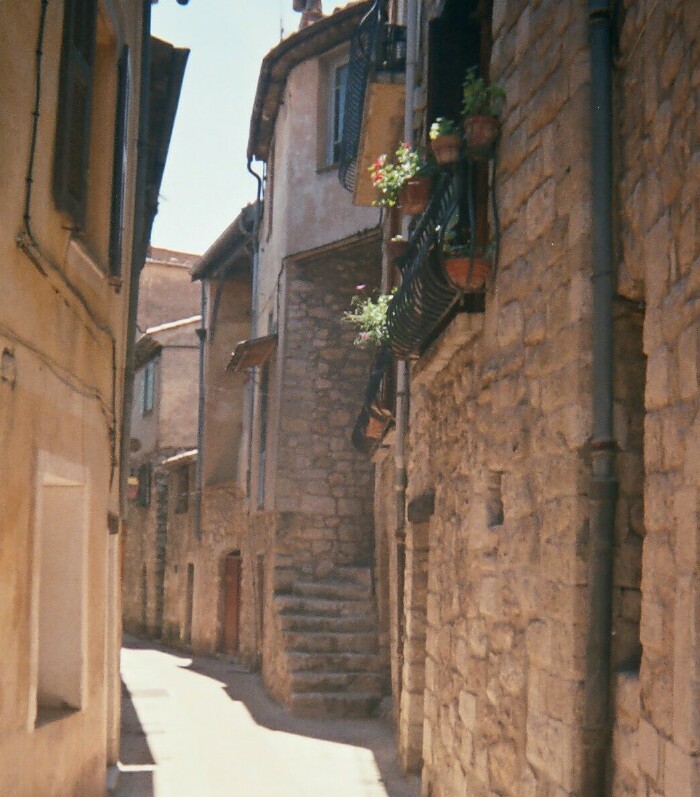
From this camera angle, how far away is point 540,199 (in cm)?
487

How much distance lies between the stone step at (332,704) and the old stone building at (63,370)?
3441mm

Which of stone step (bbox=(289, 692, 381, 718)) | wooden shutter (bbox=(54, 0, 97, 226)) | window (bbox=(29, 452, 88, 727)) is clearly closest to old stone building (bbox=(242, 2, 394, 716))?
stone step (bbox=(289, 692, 381, 718))

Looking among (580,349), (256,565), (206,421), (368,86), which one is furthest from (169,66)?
(206,421)

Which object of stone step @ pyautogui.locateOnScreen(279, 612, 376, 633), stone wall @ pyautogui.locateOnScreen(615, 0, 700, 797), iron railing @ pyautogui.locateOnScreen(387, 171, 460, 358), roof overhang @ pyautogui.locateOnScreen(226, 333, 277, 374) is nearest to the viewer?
stone wall @ pyautogui.locateOnScreen(615, 0, 700, 797)

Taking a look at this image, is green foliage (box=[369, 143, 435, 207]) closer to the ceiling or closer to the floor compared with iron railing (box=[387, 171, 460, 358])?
closer to the ceiling

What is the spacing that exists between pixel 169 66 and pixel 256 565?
814 centimetres

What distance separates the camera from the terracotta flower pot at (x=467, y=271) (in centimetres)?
548

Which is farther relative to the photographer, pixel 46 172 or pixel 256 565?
pixel 256 565

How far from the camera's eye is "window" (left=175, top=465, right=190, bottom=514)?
73.8ft

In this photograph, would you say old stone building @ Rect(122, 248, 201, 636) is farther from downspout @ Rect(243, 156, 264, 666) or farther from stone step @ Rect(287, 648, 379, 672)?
stone step @ Rect(287, 648, 379, 672)

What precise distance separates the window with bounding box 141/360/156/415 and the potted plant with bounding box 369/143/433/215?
18.5 meters

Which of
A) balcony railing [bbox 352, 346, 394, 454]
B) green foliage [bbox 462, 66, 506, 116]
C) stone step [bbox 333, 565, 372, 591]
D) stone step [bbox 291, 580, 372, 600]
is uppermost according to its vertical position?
green foliage [bbox 462, 66, 506, 116]

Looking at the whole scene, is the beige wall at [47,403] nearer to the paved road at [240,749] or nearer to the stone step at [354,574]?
the paved road at [240,749]

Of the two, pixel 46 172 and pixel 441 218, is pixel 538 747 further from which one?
pixel 46 172
